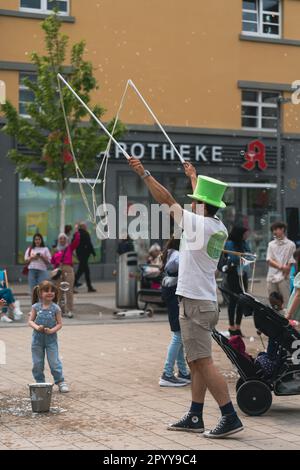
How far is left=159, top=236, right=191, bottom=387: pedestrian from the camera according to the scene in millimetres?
9383

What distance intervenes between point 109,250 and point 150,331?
13.2 metres

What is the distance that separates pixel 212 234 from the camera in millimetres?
6961

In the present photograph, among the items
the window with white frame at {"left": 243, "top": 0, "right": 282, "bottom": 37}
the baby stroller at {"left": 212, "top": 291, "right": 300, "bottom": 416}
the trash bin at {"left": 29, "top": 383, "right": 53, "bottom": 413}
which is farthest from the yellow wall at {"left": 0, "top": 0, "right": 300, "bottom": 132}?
the baby stroller at {"left": 212, "top": 291, "right": 300, "bottom": 416}

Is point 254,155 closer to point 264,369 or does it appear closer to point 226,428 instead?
point 264,369

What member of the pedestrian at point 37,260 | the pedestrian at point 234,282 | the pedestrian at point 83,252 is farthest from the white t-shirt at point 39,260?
the pedestrian at point 83,252

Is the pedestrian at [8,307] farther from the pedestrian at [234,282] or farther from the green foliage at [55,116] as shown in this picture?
the green foliage at [55,116]

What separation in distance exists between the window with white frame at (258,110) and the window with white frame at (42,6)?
697cm

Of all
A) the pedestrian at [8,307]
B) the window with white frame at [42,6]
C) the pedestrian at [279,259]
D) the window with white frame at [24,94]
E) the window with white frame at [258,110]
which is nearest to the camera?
the pedestrian at [279,259]

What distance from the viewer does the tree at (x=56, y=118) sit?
20.2 metres

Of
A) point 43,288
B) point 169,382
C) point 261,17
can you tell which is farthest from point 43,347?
point 261,17

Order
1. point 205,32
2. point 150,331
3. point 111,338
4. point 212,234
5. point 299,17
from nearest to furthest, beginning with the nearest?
point 212,234
point 111,338
point 150,331
point 205,32
point 299,17

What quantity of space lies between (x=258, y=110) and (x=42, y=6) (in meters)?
8.26

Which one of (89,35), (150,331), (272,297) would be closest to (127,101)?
(89,35)
